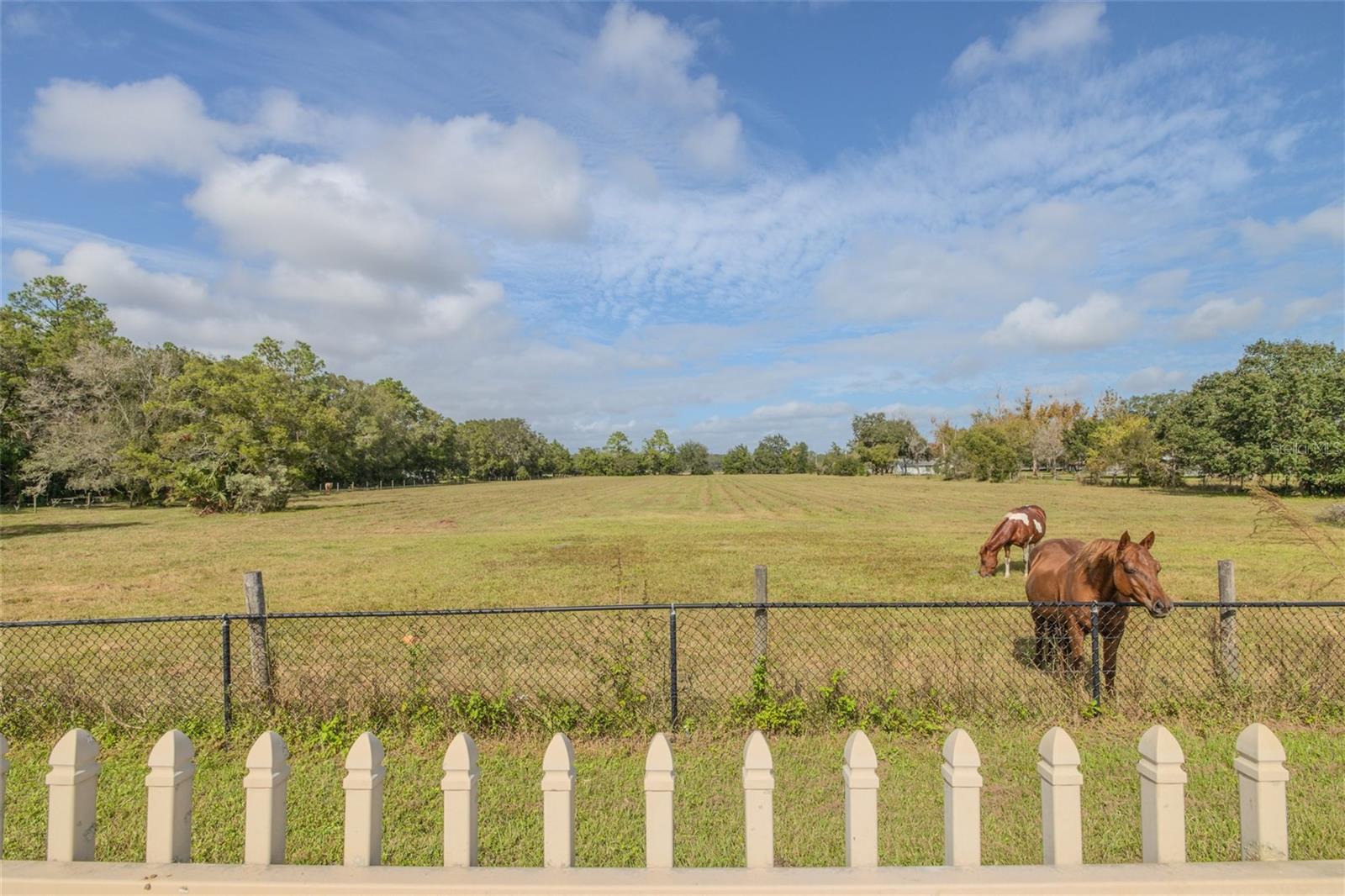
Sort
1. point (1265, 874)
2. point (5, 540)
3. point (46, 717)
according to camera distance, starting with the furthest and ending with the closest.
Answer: point (5, 540)
point (46, 717)
point (1265, 874)

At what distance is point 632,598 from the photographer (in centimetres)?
1178

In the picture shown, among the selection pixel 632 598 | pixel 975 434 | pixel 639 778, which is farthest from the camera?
pixel 975 434

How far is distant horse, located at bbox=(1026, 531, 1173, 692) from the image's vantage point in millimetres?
5703

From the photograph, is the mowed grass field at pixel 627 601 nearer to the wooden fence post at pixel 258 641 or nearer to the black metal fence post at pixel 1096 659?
the black metal fence post at pixel 1096 659

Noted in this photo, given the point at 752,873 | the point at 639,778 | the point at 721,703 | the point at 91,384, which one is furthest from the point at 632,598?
the point at 91,384

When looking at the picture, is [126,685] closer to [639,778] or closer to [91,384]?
[639,778]

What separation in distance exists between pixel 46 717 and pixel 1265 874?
25.4 feet

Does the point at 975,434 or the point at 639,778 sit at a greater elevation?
the point at 975,434

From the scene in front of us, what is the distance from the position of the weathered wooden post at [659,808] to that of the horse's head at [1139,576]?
5238mm

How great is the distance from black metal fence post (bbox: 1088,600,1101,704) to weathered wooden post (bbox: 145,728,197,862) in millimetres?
5900

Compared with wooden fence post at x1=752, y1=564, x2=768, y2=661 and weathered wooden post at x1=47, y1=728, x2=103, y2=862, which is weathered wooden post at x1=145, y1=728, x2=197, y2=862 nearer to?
weathered wooden post at x1=47, y1=728, x2=103, y2=862

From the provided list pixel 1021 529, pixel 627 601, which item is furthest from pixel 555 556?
pixel 1021 529

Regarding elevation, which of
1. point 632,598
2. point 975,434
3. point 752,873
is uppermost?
point 975,434

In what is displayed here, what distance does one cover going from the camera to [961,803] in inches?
81.4
